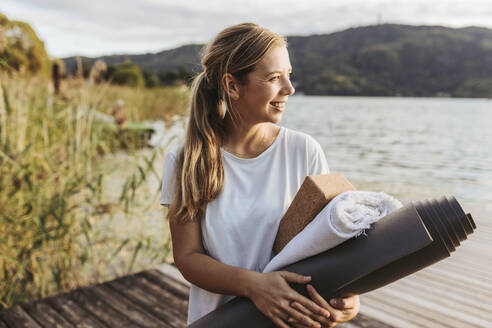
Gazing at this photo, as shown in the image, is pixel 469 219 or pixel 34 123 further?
pixel 34 123

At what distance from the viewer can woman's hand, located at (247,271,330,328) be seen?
88 cm

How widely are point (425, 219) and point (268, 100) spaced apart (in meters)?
0.51

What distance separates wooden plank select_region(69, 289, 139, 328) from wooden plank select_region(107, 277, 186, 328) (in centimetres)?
14

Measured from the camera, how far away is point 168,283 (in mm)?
2535

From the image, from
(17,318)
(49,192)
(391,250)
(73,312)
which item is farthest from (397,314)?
(49,192)

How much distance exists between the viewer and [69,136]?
105 inches

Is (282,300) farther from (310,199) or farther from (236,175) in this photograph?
(236,175)

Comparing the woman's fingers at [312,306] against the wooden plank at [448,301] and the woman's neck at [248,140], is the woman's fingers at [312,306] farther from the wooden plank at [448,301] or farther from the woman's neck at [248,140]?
the wooden plank at [448,301]

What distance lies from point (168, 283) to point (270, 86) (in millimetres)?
1851

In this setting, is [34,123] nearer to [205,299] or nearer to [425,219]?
[205,299]

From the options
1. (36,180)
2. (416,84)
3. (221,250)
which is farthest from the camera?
(416,84)

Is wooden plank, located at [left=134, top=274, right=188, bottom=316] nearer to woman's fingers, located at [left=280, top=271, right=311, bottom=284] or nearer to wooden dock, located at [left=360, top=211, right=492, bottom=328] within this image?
wooden dock, located at [left=360, top=211, right=492, bottom=328]

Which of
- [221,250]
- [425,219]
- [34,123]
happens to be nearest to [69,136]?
[34,123]

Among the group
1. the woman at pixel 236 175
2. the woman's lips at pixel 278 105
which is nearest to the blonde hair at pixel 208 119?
the woman at pixel 236 175
